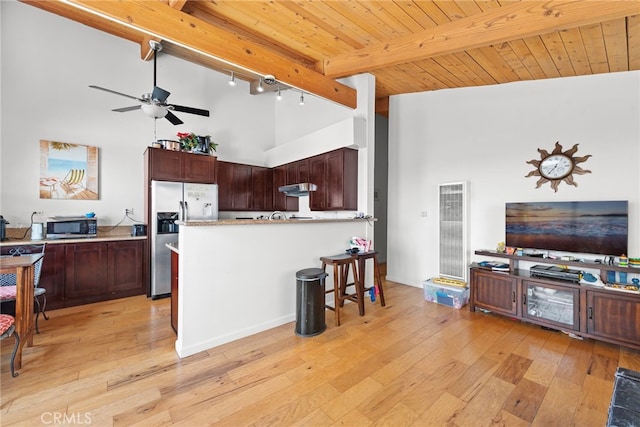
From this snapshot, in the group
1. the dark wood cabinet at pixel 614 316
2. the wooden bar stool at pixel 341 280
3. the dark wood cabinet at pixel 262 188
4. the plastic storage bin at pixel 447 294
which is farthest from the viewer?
the dark wood cabinet at pixel 262 188

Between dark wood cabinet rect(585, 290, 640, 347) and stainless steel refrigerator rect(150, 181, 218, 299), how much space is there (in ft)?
15.9

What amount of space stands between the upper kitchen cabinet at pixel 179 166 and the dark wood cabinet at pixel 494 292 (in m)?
4.31

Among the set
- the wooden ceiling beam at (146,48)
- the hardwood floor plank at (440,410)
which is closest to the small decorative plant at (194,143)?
the wooden ceiling beam at (146,48)

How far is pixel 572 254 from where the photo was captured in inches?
123

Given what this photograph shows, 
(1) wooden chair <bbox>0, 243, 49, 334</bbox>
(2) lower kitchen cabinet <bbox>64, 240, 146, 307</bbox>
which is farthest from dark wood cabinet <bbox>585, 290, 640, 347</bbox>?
(2) lower kitchen cabinet <bbox>64, 240, 146, 307</bbox>

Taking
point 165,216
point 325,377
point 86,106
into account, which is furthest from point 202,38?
point 325,377

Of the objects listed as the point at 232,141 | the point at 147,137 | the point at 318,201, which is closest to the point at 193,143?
the point at 147,137

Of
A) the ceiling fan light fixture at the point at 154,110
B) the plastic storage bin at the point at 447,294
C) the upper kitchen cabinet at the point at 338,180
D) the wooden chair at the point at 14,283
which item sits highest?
Answer: the ceiling fan light fixture at the point at 154,110

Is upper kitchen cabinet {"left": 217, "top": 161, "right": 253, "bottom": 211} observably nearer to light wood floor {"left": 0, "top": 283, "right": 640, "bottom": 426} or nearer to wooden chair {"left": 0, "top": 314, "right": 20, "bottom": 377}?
light wood floor {"left": 0, "top": 283, "right": 640, "bottom": 426}

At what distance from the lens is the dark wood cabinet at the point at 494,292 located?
308 centimetres

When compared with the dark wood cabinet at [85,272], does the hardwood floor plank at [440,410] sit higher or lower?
lower

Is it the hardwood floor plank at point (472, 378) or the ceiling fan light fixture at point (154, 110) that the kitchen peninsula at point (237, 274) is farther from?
the ceiling fan light fixture at point (154, 110)

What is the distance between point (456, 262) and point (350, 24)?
3.38 metres

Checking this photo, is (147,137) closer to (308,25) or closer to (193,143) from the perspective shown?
(193,143)
